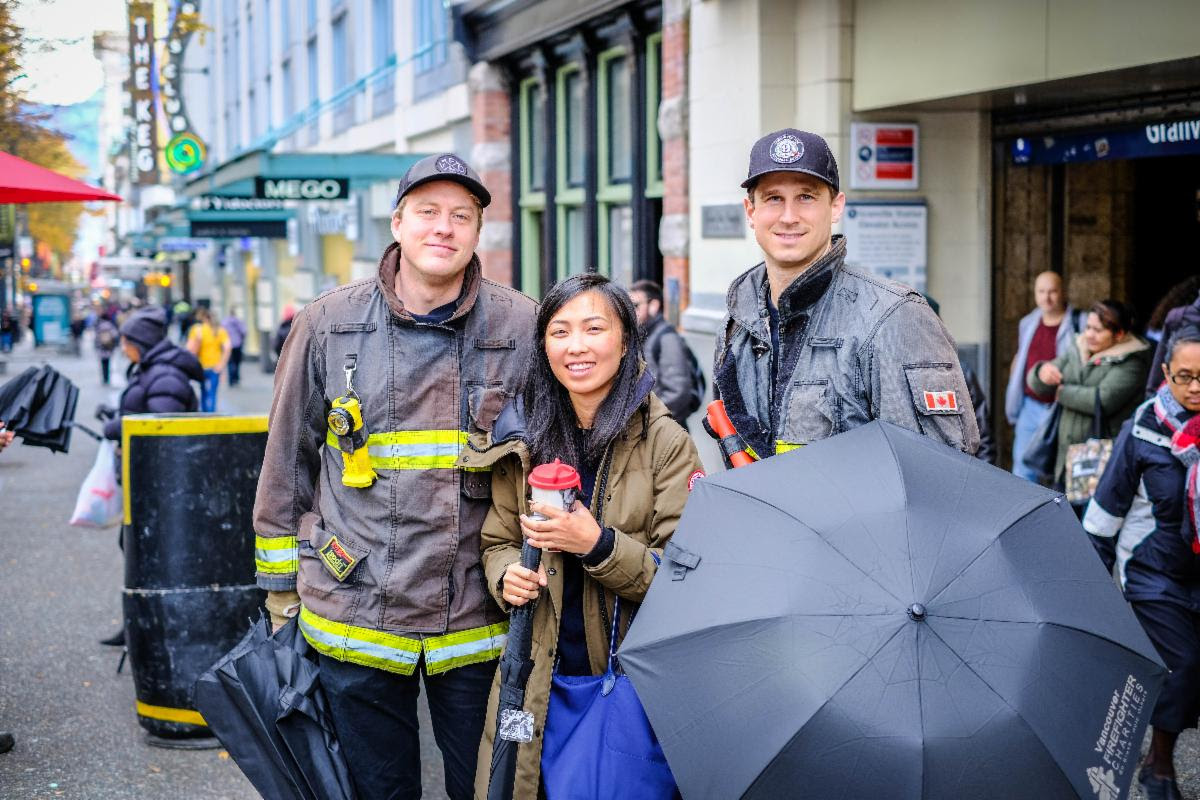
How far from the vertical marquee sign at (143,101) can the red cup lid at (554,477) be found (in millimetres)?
35235

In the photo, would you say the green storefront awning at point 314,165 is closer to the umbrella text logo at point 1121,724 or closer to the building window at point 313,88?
the building window at point 313,88

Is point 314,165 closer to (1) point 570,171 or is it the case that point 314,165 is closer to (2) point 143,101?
(1) point 570,171

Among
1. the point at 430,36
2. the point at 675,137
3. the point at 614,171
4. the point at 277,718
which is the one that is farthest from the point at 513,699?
the point at 430,36

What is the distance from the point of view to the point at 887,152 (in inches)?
380

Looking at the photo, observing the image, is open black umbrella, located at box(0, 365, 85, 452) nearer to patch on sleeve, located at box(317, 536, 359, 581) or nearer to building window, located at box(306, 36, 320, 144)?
patch on sleeve, located at box(317, 536, 359, 581)

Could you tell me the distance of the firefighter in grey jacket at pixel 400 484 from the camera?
3.75 m

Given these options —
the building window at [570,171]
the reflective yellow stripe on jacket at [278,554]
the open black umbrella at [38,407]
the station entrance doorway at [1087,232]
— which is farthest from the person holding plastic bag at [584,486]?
the building window at [570,171]

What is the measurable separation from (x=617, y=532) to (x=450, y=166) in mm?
1101

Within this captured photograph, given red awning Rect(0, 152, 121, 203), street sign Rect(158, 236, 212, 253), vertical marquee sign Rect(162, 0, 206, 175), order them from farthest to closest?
street sign Rect(158, 236, 212, 253) → vertical marquee sign Rect(162, 0, 206, 175) → red awning Rect(0, 152, 121, 203)

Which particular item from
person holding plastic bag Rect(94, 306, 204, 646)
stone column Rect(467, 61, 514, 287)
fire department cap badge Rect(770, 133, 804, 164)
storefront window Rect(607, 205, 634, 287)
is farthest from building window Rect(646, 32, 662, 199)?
fire department cap badge Rect(770, 133, 804, 164)

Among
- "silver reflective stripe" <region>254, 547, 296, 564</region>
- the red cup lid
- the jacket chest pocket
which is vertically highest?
the jacket chest pocket

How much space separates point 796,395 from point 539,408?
0.64 meters

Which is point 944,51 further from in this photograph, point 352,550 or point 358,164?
point 358,164

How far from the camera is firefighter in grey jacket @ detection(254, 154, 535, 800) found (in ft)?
A: 12.3
